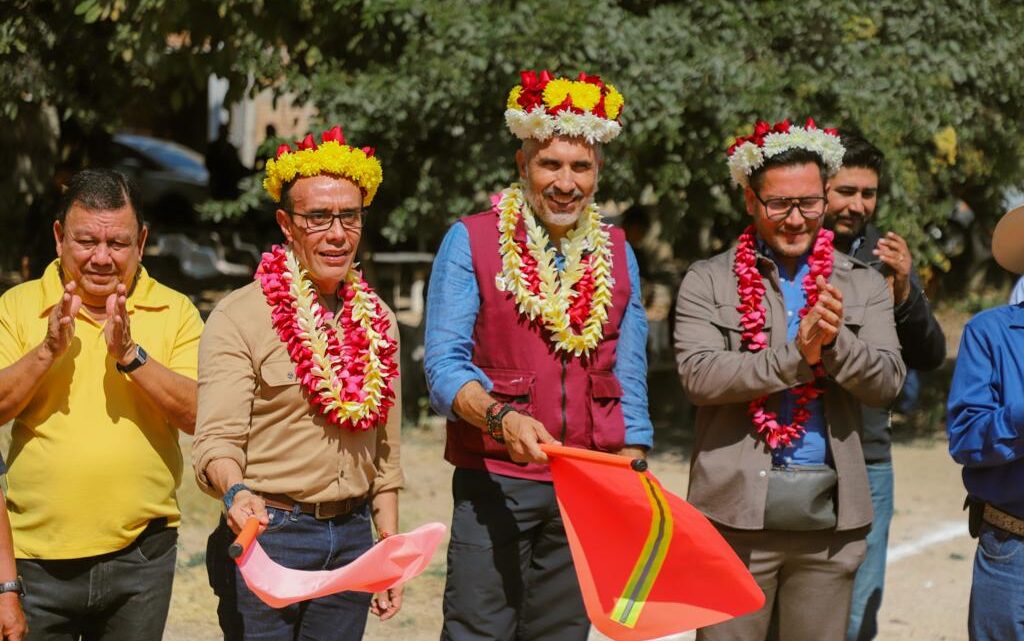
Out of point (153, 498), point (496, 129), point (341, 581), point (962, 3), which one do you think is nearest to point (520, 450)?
point (341, 581)

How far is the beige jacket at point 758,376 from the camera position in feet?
13.9

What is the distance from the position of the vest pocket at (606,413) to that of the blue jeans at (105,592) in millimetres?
1363

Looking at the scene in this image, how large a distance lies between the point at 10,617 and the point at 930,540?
6548 mm

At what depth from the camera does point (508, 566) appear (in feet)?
14.4

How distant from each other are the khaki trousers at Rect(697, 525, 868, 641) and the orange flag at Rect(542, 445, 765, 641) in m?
0.32

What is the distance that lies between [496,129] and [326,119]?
3.91 feet

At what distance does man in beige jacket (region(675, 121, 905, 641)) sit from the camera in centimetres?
430

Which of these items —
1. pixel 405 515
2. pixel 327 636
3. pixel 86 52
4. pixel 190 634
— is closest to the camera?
pixel 327 636

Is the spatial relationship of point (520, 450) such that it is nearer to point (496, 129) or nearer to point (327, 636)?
point (327, 636)

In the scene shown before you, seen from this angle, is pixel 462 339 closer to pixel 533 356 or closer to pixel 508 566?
pixel 533 356

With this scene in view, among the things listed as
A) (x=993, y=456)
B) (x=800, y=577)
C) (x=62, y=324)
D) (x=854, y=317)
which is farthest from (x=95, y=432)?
(x=993, y=456)

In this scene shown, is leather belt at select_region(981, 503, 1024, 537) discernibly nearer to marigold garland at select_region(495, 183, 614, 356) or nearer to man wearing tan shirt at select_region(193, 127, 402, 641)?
marigold garland at select_region(495, 183, 614, 356)

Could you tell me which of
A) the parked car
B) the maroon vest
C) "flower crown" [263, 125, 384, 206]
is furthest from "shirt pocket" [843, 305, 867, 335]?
the parked car

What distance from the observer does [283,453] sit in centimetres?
391
